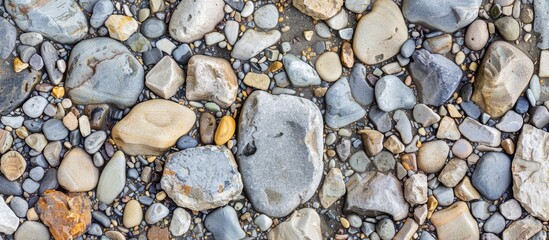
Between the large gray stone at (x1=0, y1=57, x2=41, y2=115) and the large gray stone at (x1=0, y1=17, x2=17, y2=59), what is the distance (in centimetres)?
2

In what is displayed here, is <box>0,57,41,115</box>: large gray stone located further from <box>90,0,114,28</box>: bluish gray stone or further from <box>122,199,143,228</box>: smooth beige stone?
<box>122,199,143,228</box>: smooth beige stone

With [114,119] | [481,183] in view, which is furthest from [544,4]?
[114,119]

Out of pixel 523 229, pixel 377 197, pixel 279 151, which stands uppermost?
pixel 279 151

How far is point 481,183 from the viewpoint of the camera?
1.86 m

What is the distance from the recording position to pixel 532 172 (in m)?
1.86

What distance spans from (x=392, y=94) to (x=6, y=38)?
3.36 ft

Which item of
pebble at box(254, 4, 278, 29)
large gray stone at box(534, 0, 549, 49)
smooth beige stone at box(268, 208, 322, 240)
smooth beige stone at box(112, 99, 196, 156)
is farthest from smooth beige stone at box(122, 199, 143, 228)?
large gray stone at box(534, 0, 549, 49)

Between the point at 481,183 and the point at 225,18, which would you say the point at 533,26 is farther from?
the point at 225,18

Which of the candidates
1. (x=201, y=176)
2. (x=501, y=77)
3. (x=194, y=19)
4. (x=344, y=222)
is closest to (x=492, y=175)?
(x=501, y=77)

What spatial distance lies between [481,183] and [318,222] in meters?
0.45

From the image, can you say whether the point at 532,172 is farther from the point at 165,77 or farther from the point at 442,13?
the point at 165,77

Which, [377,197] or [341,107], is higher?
[341,107]

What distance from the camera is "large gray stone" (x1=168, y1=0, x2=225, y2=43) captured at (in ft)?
5.94

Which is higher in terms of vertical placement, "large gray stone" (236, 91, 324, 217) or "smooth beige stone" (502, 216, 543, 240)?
"large gray stone" (236, 91, 324, 217)
